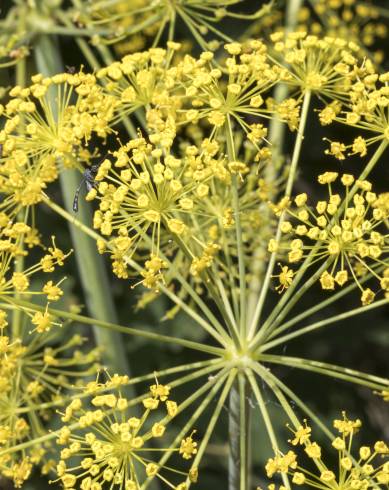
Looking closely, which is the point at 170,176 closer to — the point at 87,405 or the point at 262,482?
the point at 87,405

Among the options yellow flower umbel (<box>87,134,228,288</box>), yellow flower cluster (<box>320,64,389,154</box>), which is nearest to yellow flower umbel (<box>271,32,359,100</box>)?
yellow flower cluster (<box>320,64,389,154</box>)

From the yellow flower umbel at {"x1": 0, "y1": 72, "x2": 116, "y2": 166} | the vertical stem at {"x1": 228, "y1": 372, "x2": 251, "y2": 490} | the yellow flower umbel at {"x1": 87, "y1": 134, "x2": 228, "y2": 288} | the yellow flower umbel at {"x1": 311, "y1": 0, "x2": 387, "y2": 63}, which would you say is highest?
the yellow flower umbel at {"x1": 311, "y1": 0, "x2": 387, "y2": 63}

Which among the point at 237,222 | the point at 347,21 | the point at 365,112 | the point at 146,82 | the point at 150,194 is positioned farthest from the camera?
the point at 347,21

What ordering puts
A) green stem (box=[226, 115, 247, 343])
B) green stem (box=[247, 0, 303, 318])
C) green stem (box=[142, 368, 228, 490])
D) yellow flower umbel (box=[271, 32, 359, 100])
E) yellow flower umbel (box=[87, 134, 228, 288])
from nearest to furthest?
green stem (box=[142, 368, 228, 490]) → yellow flower umbel (box=[87, 134, 228, 288]) → green stem (box=[226, 115, 247, 343]) → yellow flower umbel (box=[271, 32, 359, 100]) → green stem (box=[247, 0, 303, 318])

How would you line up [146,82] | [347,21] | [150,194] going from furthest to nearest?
[347,21], [146,82], [150,194]

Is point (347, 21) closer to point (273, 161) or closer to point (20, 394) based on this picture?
point (273, 161)

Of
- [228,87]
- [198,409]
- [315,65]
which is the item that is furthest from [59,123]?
[198,409]

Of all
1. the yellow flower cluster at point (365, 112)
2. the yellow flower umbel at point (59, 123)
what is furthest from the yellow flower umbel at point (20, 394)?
the yellow flower cluster at point (365, 112)

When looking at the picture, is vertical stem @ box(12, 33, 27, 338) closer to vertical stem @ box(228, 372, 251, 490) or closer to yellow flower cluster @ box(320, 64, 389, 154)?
vertical stem @ box(228, 372, 251, 490)

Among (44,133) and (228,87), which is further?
(44,133)

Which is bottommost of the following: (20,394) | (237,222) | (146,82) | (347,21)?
(20,394)
